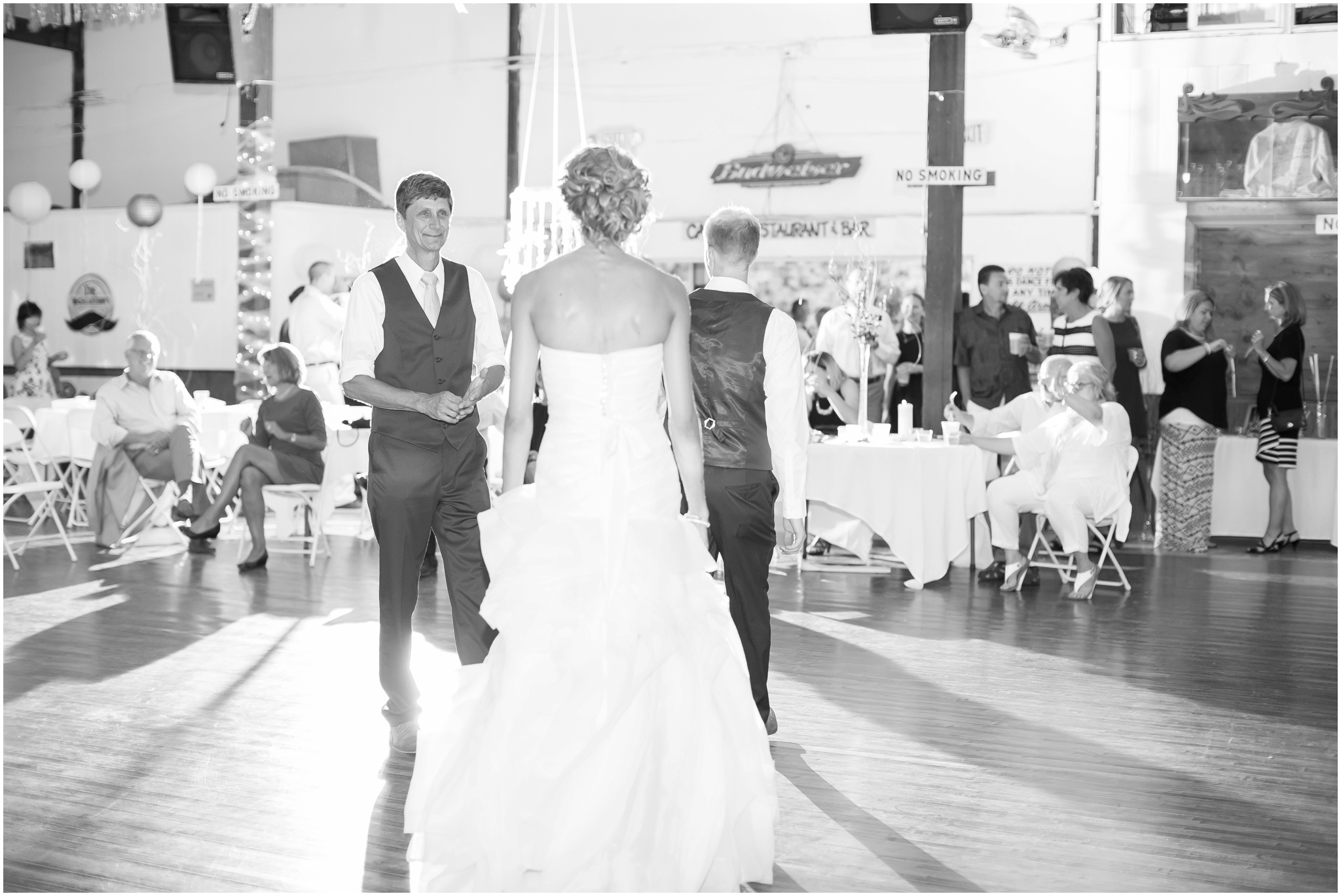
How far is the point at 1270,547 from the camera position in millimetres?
8180

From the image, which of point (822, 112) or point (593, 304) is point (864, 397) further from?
point (822, 112)

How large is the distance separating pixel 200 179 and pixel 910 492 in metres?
9.68

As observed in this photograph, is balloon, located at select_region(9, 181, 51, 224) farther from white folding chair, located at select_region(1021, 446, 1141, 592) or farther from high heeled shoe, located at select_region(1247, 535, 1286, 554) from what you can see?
high heeled shoe, located at select_region(1247, 535, 1286, 554)

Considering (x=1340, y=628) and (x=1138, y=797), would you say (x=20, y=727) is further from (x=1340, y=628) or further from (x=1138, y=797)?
(x=1340, y=628)

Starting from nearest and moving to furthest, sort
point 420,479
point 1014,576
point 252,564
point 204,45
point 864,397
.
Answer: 1. point 420,479
2. point 1014,576
3. point 252,564
4. point 864,397
5. point 204,45

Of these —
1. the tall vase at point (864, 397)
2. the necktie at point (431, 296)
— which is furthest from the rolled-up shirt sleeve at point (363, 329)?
the tall vase at point (864, 397)

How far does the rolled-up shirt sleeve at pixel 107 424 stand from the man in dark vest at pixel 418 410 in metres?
4.56

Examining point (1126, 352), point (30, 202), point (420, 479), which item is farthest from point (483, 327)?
point (30, 202)

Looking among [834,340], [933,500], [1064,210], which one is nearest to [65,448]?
[834,340]

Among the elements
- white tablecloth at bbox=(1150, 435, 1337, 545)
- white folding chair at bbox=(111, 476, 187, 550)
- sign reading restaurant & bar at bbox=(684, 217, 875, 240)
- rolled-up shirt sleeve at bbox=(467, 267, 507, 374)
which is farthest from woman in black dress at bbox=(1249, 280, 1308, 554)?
white folding chair at bbox=(111, 476, 187, 550)

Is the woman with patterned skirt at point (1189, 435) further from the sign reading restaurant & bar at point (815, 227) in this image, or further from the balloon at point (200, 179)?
the balloon at point (200, 179)

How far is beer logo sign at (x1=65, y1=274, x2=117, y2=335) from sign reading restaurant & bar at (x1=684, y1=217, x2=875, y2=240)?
653 cm

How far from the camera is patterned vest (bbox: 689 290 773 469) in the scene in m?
3.59

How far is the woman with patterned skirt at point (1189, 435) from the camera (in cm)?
830
